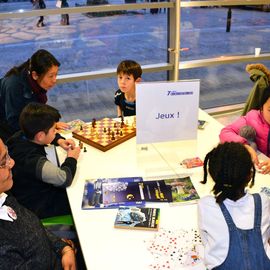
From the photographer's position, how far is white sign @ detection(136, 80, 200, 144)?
67.0 inches

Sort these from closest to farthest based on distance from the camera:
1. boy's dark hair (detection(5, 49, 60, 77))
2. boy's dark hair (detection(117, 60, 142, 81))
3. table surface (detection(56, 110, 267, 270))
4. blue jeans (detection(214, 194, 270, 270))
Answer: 1. blue jeans (detection(214, 194, 270, 270))
2. table surface (detection(56, 110, 267, 270))
3. boy's dark hair (detection(5, 49, 60, 77))
4. boy's dark hair (detection(117, 60, 142, 81))

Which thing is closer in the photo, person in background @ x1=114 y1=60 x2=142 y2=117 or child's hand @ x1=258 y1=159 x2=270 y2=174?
child's hand @ x1=258 y1=159 x2=270 y2=174

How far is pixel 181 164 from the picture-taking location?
1779 mm

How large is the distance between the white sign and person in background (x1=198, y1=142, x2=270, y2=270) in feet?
1.98

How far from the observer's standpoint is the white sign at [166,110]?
1.70m

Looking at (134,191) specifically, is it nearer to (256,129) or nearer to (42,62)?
(256,129)

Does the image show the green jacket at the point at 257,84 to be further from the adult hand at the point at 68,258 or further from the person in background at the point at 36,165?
the adult hand at the point at 68,258

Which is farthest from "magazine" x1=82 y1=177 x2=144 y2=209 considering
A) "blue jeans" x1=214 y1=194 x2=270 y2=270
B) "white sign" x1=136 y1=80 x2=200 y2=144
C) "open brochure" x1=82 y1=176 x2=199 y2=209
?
"blue jeans" x1=214 y1=194 x2=270 y2=270

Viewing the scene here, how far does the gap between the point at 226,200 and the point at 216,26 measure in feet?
22.8

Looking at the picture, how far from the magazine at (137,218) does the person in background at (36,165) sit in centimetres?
37

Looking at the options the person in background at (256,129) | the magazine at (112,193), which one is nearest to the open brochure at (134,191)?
the magazine at (112,193)

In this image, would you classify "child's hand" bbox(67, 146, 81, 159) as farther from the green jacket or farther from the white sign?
A: the green jacket

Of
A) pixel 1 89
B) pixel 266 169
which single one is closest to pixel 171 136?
pixel 266 169

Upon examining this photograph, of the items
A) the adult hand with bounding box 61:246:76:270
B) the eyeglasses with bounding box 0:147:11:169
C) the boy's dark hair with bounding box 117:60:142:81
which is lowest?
the adult hand with bounding box 61:246:76:270
